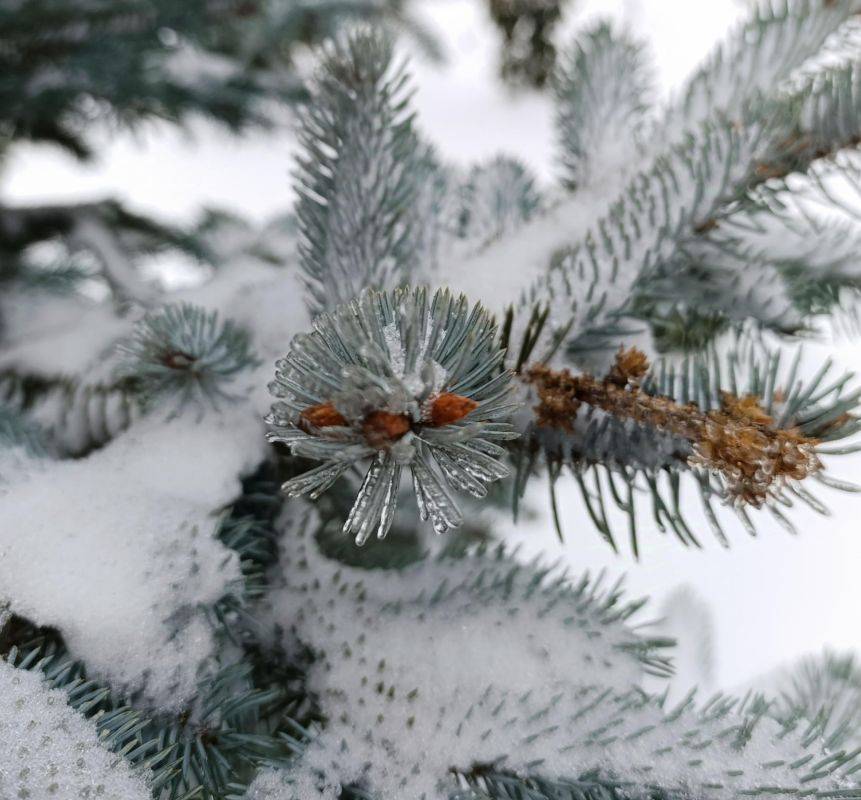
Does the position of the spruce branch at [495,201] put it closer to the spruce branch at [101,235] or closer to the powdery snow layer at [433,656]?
the powdery snow layer at [433,656]

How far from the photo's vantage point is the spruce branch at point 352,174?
0.52 m

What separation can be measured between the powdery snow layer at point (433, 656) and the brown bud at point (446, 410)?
24 centimetres

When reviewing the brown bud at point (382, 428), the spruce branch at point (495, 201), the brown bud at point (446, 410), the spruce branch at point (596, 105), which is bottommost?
the brown bud at point (382, 428)

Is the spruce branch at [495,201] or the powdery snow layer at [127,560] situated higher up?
the spruce branch at [495,201]

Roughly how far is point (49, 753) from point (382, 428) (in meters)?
0.25

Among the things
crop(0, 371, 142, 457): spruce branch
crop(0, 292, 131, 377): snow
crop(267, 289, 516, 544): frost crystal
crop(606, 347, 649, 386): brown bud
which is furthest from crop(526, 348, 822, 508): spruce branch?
crop(0, 292, 131, 377): snow

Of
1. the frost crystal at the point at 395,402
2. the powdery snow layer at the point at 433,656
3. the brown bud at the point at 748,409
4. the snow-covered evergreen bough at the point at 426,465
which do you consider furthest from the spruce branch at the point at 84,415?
the brown bud at the point at 748,409

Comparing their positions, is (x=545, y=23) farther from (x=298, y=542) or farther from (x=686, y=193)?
(x=298, y=542)

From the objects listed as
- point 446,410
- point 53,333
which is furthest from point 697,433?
point 53,333

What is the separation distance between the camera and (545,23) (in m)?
2.52

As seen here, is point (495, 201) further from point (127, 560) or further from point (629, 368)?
point (127, 560)

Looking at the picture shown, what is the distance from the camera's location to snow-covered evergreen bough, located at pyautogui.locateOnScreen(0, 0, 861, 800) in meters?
0.37

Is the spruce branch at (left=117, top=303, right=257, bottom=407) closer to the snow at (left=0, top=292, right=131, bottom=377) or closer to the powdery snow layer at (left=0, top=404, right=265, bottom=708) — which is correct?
the powdery snow layer at (left=0, top=404, right=265, bottom=708)

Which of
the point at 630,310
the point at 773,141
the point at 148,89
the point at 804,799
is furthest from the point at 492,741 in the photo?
the point at 148,89
